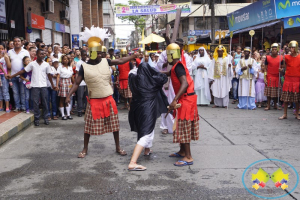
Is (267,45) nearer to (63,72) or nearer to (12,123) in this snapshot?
(63,72)

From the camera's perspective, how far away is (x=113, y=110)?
18.4ft

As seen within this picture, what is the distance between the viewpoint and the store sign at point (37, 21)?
14711 millimetres

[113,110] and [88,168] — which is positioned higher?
[113,110]

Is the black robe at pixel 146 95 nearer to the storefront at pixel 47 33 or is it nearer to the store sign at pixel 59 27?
the storefront at pixel 47 33

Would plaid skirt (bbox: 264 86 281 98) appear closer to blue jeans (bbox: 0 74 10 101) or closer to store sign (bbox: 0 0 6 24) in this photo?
blue jeans (bbox: 0 74 10 101)

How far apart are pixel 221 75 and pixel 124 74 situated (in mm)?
3335

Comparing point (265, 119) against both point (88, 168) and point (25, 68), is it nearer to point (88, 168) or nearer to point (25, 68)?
point (88, 168)

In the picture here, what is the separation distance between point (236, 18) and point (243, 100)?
775 cm

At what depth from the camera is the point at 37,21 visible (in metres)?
15.3

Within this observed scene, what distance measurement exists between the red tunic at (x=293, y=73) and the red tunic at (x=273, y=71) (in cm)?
154

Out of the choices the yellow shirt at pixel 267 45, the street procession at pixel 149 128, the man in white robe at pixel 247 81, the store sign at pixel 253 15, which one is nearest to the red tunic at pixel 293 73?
the street procession at pixel 149 128

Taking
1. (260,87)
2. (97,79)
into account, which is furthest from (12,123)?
(260,87)

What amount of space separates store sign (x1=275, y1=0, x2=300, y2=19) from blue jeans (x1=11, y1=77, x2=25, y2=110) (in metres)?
9.77

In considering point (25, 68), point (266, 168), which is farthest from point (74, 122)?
point (266, 168)
